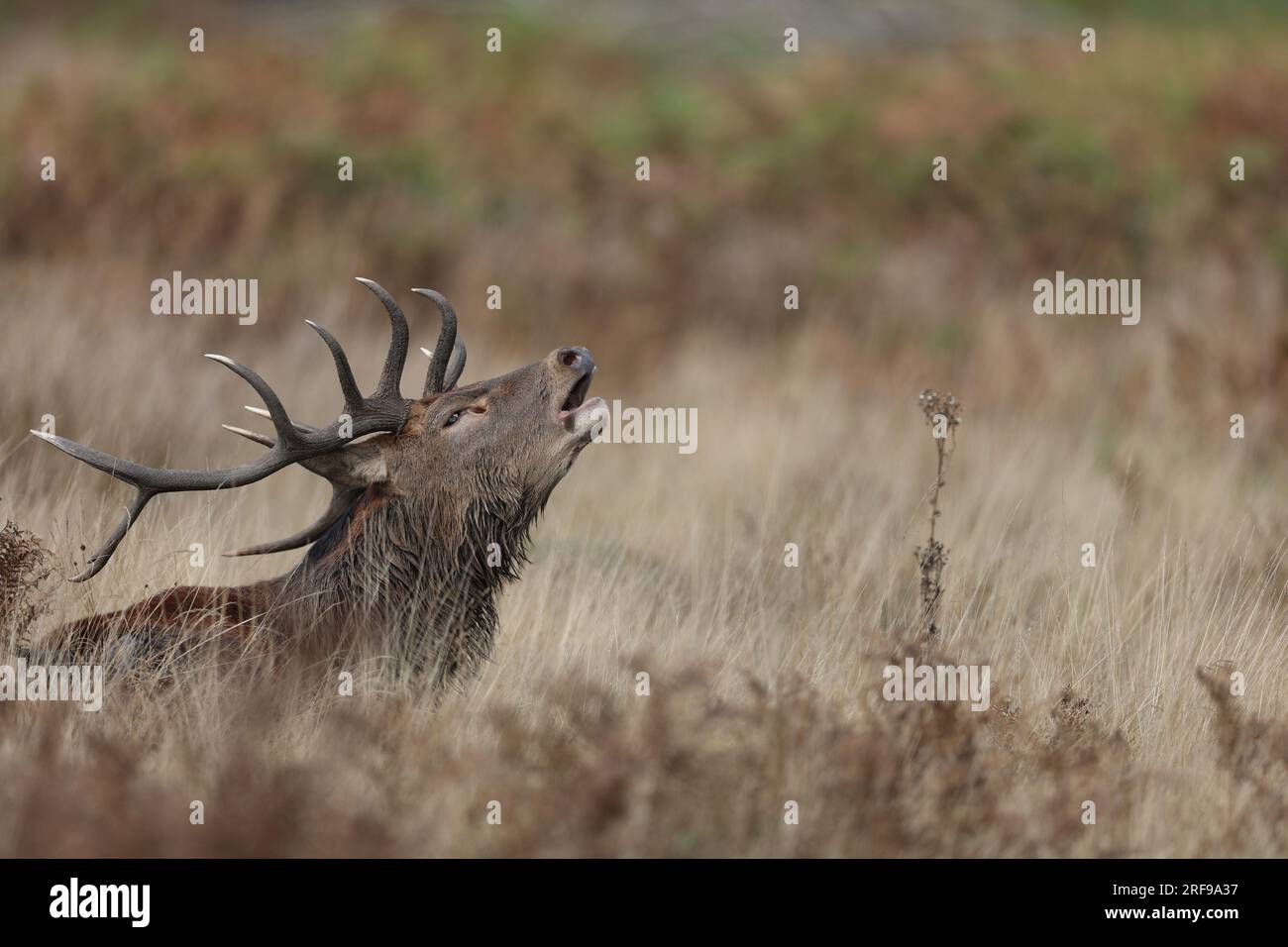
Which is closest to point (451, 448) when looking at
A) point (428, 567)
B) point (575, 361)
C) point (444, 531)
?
point (444, 531)

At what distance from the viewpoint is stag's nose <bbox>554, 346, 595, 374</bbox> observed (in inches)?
238

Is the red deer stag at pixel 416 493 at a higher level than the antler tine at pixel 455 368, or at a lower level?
lower

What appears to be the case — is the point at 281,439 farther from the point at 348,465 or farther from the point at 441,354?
the point at 441,354

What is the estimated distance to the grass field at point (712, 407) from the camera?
470cm

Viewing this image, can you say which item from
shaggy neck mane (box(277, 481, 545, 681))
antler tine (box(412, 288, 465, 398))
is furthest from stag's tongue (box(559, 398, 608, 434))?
antler tine (box(412, 288, 465, 398))

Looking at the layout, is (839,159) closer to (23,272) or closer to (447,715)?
(23,272)

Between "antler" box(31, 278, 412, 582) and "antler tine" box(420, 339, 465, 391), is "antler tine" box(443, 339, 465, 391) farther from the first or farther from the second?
"antler" box(31, 278, 412, 582)

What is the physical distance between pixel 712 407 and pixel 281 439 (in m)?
6.81

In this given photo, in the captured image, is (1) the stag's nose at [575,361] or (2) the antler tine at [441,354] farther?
(2) the antler tine at [441,354]

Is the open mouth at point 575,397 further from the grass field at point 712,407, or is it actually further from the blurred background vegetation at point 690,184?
the blurred background vegetation at point 690,184

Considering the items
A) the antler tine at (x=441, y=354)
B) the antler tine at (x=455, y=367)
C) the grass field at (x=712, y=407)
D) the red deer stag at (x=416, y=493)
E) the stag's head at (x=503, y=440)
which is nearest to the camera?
the grass field at (x=712, y=407)

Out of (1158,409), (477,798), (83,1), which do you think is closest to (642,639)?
(477,798)

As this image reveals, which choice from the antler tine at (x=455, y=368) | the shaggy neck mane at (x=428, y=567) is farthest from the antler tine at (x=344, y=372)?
the antler tine at (x=455, y=368)

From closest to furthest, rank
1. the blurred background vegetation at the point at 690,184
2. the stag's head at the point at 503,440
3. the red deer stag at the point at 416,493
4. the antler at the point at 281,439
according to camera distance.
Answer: the antler at the point at 281,439
the red deer stag at the point at 416,493
the stag's head at the point at 503,440
the blurred background vegetation at the point at 690,184
